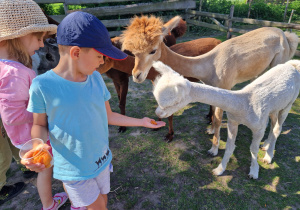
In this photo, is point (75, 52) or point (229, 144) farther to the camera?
point (229, 144)

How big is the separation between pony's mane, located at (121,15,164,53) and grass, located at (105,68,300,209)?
173 cm

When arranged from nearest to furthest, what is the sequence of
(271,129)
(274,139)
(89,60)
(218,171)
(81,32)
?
(81,32) → (89,60) → (218,171) → (274,139) → (271,129)

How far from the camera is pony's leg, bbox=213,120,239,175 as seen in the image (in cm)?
259

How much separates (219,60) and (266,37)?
1.14m

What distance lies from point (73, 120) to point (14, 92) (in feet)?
2.03

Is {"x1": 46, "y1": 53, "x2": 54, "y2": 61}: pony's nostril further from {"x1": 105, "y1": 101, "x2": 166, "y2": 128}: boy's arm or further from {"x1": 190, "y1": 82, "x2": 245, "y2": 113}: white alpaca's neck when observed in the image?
{"x1": 190, "y1": 82, "x2": 245, "y2": 113}: white alpaca's neck

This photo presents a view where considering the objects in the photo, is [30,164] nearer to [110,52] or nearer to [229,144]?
[110,52]

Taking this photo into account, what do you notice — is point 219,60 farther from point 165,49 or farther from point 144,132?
point 144,132

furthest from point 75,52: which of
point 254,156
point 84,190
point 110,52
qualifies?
point 254,156

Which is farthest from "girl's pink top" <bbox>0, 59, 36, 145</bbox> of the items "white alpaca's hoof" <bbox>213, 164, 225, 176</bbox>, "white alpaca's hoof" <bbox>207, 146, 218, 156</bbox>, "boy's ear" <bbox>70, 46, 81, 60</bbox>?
"white alpaca's hoof" <bbox>207, 146, 218, 156</bbox>

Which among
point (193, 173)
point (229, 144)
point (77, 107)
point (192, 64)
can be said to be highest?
point (77, 107)

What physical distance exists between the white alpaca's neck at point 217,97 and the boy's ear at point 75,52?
3.99 ft

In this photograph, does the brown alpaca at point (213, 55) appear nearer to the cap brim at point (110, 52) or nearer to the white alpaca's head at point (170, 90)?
the white alpaca's head at point (170, 90)

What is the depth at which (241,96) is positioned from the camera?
90.8 inches
